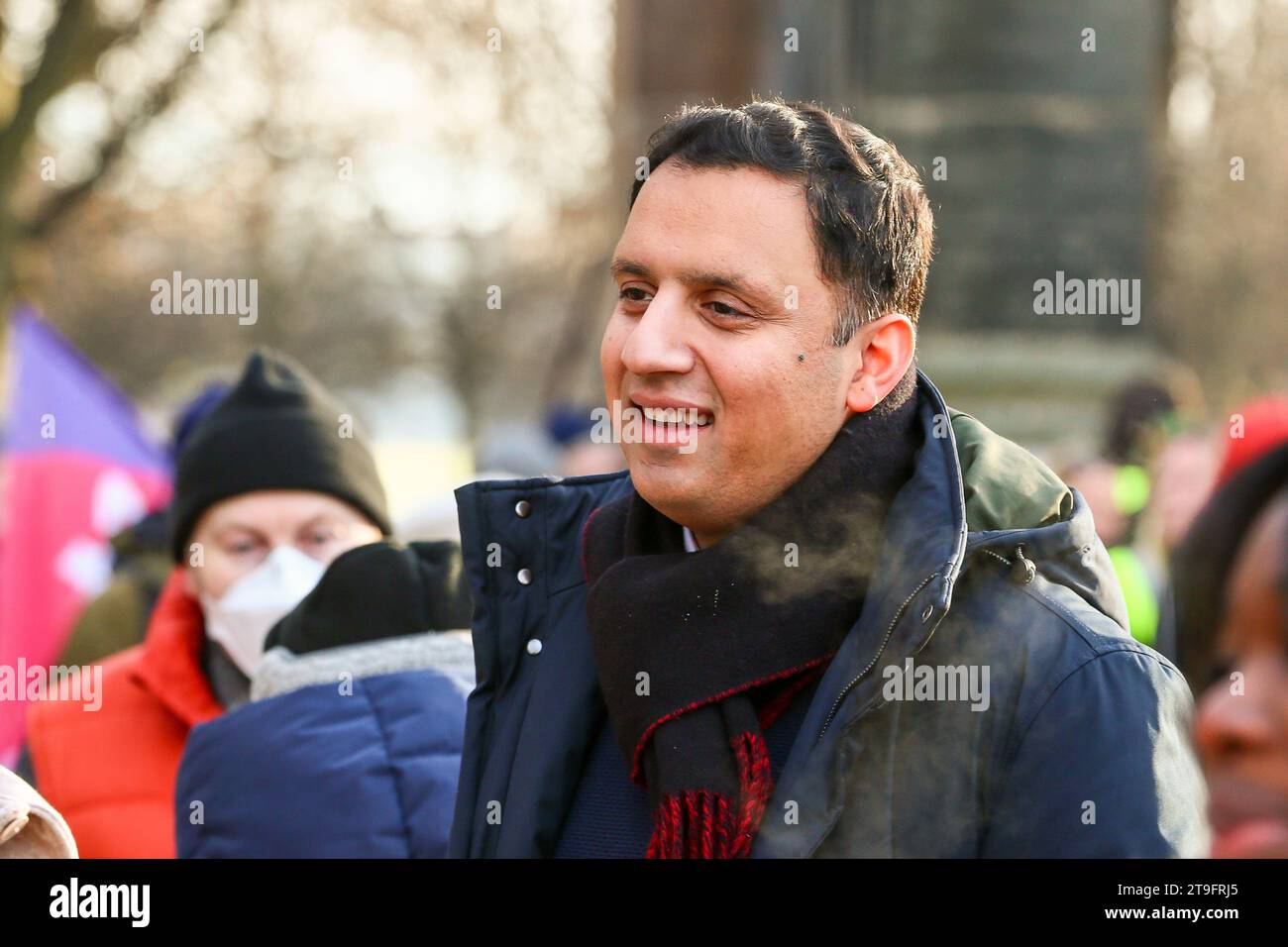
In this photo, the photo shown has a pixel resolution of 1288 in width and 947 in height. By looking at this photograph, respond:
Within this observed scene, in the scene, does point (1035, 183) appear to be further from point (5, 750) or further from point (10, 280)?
point (10, 280)

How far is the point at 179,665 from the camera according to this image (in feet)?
11.5

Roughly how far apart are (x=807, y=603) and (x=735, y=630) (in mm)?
108

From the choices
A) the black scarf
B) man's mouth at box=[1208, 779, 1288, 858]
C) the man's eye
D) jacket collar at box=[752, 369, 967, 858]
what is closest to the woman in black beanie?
the black scarf

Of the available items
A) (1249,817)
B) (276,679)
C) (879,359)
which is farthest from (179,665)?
(1249,817)

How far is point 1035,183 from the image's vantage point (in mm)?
7855

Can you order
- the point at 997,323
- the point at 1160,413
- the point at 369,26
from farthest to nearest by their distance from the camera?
the point at 369,26
the point at 997,323
the point at 1160,413

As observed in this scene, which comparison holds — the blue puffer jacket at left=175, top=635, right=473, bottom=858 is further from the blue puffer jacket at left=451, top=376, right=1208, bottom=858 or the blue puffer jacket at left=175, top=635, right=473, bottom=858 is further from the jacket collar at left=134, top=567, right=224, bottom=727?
the jacket collar at left=134, top=567, right=224, bottom=727

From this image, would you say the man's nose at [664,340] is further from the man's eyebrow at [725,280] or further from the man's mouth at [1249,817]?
the man's mouth at [1249,817]

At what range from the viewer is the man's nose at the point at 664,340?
230cm

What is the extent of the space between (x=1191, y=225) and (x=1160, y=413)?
66.7 feet

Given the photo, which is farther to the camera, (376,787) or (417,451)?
(417,451)

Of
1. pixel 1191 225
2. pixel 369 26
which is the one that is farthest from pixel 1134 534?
pixel 1191 225

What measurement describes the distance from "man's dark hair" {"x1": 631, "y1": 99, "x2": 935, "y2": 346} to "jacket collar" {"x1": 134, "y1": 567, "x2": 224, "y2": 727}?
1692 mm

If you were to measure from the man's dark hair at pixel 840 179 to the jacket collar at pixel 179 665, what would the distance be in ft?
5.55
